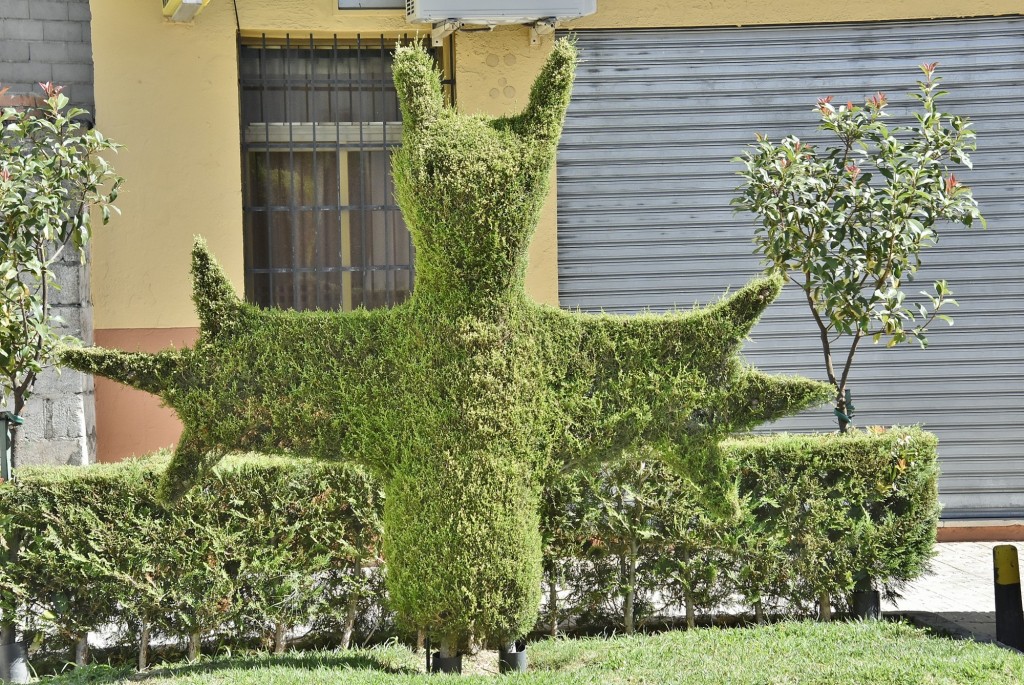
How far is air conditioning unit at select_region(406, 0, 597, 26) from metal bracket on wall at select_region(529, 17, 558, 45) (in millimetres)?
134

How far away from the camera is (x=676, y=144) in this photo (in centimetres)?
910

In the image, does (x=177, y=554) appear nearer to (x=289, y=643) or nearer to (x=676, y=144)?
(x=289, y=643)

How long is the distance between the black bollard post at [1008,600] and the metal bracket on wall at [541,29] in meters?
5.12

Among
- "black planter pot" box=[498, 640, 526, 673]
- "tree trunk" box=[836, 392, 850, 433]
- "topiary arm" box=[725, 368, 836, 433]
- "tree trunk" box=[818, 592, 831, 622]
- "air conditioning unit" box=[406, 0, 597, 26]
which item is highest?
"air conditioning unit" box=[406, 0, 597, 26]

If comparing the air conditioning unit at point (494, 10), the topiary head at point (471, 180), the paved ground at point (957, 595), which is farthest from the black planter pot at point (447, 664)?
the air conditioning unit at point (494, 10)

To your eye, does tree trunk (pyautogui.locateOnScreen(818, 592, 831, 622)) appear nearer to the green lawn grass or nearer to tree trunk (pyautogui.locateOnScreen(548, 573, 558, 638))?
the green lawn grass

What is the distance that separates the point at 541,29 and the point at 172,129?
307cm

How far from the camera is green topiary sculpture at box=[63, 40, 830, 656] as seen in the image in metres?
4.63

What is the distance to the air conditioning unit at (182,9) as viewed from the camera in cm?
784

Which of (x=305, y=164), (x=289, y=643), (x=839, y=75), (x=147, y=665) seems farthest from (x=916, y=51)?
(x=147, y=665)

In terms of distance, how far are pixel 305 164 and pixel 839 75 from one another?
4.66 m

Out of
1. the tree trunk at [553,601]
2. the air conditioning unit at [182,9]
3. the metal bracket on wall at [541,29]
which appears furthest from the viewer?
the metal bracket on wall at [541,29]

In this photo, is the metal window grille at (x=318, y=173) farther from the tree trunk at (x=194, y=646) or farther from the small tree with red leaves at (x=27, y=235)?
the tree trunk at (x=194, y=646)

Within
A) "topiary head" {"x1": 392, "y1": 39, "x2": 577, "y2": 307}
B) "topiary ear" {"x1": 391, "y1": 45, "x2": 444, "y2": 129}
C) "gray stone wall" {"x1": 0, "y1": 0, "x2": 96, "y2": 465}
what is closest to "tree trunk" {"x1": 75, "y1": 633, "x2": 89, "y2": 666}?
"gray stone wall" {"x1": 0, "y1": 0, "x2": 96, "y2": 465}
